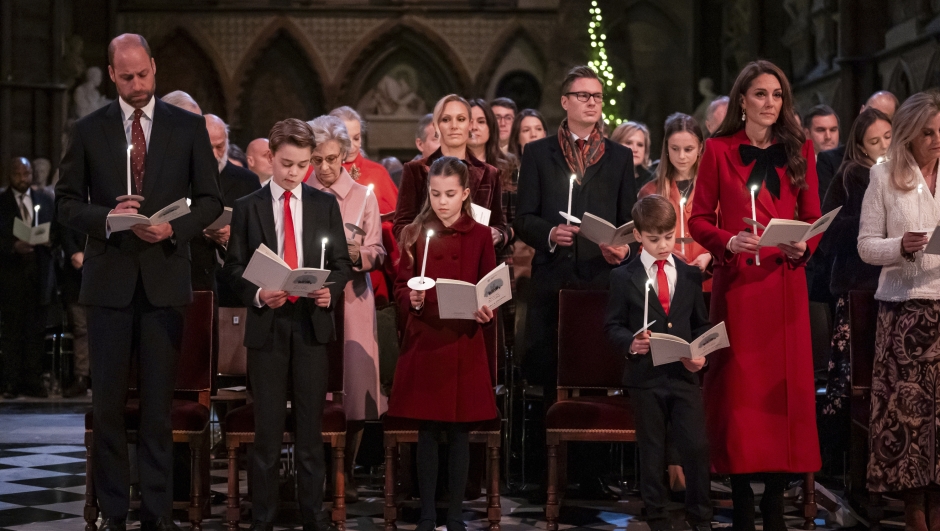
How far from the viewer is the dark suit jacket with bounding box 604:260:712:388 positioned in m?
4.21

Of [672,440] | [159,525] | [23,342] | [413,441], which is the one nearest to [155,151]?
[159,525]

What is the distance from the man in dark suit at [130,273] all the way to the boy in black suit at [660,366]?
5.48 feet

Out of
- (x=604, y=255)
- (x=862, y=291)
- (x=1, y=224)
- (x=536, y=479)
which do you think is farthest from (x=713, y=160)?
(x=1, y=224)

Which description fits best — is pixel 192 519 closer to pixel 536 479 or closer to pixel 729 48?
pixel 536 479

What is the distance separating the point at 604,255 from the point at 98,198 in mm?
2039

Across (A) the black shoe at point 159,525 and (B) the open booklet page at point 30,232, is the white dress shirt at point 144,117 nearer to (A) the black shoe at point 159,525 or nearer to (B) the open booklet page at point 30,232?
(A) the black shoe at point 159,525

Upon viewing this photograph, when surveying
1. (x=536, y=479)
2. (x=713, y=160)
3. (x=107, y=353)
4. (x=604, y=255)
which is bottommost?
(x=536, y=479)

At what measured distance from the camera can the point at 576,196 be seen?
16.2ft

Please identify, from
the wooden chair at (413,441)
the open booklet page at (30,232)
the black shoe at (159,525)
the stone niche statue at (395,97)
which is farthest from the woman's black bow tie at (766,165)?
the stone niche statue at (395,97)

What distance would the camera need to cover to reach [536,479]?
18.5ft

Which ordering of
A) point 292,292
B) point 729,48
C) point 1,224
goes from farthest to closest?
point 729,48
point 1,224
point 292,292

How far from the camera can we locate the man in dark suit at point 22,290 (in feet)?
29.2

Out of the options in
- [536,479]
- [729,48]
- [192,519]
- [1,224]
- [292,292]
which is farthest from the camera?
[729,48]

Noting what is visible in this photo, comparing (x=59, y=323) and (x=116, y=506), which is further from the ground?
(x=59, y=323)
